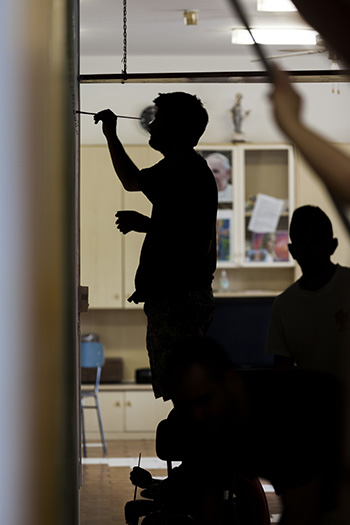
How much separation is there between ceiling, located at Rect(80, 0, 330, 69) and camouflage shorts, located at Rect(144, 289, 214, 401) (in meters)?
2.49

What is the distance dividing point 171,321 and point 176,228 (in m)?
0.27

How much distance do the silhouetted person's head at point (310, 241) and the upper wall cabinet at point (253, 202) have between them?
396cm

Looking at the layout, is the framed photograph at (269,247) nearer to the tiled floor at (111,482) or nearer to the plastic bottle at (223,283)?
the plastic bottle at (223,283)

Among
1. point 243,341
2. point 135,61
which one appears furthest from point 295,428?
point 135,61

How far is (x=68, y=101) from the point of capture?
1717 mm

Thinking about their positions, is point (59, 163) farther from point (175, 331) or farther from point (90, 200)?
point (90, 200)

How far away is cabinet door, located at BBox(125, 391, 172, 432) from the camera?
595 cm

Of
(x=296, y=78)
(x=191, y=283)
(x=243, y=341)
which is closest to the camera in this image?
(x=191, y=283)

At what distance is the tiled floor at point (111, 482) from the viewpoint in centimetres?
333

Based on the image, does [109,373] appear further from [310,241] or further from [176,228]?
[310,241]

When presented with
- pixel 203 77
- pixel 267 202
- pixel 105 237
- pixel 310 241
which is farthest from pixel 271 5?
pixel 310 241

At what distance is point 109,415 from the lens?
5.95m

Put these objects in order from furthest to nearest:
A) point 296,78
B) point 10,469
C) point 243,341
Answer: point 243,341 < point 296,78 < point 10,469

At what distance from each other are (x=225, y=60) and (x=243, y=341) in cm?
218
